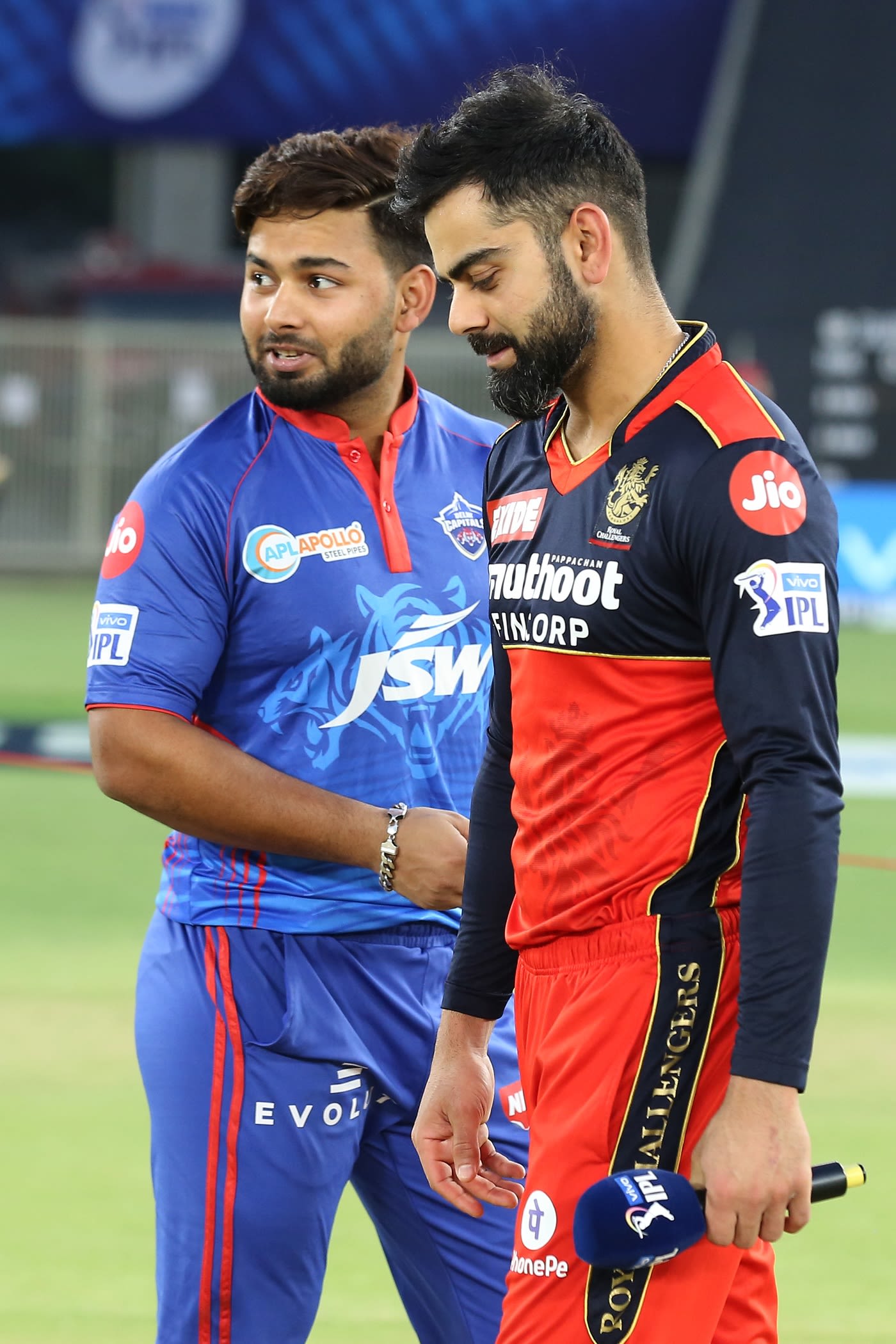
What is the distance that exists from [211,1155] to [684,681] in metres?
1.19

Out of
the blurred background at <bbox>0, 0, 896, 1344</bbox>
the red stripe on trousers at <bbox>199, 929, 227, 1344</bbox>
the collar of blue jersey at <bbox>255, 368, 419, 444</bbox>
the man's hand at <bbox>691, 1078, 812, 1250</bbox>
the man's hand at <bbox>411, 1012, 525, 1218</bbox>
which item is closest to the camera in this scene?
the man's hand at <bbox>691, 1078, 812, 1250</bbox>

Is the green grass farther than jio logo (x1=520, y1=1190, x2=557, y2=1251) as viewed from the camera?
Yes

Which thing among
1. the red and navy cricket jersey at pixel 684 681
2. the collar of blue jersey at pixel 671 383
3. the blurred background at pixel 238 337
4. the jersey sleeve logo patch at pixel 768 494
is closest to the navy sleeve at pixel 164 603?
the red and navy cricket jersey at pixel 684 681

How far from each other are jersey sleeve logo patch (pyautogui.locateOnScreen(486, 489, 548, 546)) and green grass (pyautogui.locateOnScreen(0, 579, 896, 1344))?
2.15m

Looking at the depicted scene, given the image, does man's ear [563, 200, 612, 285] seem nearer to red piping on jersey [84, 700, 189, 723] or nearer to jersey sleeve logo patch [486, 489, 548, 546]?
jersey sleeve logo patch [486, 489, 548, 546]

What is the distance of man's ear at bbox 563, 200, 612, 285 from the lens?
2525 mm

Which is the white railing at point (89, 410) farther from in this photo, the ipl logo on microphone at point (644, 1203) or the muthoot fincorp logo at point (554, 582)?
the ipl logo on microphone at point (644, 1203)

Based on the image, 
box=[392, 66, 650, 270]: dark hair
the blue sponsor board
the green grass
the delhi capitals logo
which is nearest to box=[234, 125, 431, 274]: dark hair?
the delhi capitals logo

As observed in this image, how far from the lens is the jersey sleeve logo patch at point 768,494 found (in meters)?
2.29

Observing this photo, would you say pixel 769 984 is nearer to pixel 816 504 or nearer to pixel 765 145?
pixel 816 504

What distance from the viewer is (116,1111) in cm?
562

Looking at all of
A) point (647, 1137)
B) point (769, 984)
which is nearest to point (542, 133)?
point (769, 984)

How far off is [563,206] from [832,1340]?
268 centimetres

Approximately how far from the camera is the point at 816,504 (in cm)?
235
